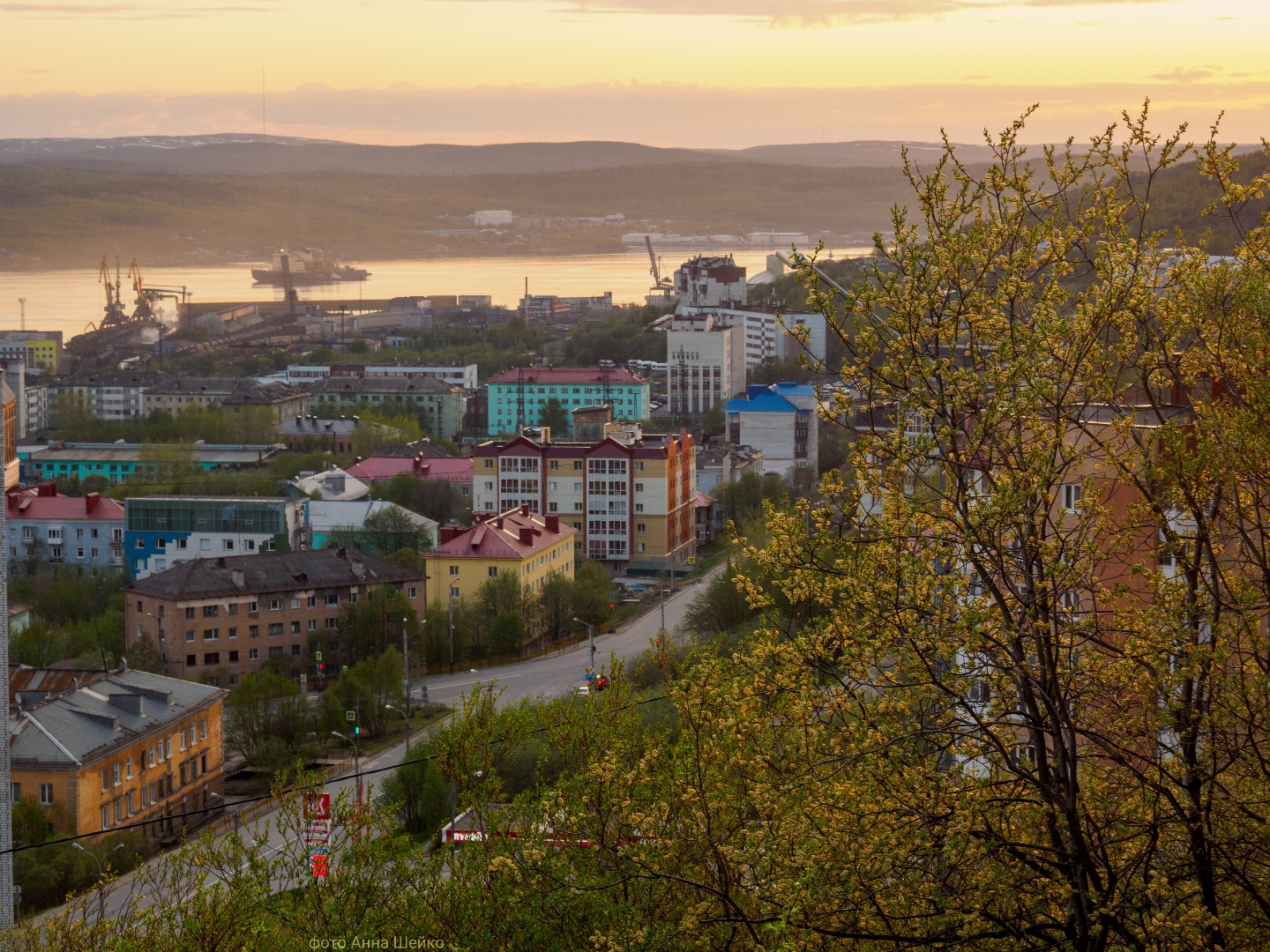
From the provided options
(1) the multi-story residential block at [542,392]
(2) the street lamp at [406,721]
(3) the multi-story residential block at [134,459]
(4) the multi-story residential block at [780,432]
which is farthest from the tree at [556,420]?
(2) the street lamp at [406,721]

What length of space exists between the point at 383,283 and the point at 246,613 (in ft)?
193

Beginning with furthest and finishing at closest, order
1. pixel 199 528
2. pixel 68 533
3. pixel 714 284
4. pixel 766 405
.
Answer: pixel 714 284, pixel 766 405, pixel 68 533, pixel 199 528

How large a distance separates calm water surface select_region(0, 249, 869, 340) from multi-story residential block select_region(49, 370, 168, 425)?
21.7m

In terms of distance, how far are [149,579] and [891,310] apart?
9203 millimetres

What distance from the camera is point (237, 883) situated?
265 centimetres

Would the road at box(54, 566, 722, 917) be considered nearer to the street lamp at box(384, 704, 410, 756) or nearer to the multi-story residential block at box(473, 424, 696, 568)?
the street lamp at box(384, 704, 410, 756)

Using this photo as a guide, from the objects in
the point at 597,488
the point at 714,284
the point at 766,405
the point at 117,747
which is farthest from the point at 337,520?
the point at 714,284

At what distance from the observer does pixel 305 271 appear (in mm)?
67500

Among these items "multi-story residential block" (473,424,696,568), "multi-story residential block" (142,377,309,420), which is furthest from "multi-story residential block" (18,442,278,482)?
"multi-story residential block" (473,424,696,568)

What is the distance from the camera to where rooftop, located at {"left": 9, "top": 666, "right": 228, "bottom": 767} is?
22.3 ft

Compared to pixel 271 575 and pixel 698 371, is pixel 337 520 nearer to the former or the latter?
pixel 271 575

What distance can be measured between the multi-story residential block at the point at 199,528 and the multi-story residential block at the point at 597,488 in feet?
6.14

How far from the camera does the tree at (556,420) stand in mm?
22516

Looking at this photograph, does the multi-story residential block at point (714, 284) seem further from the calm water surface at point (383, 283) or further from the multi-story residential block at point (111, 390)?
the calm water surface at point (383, 283)
